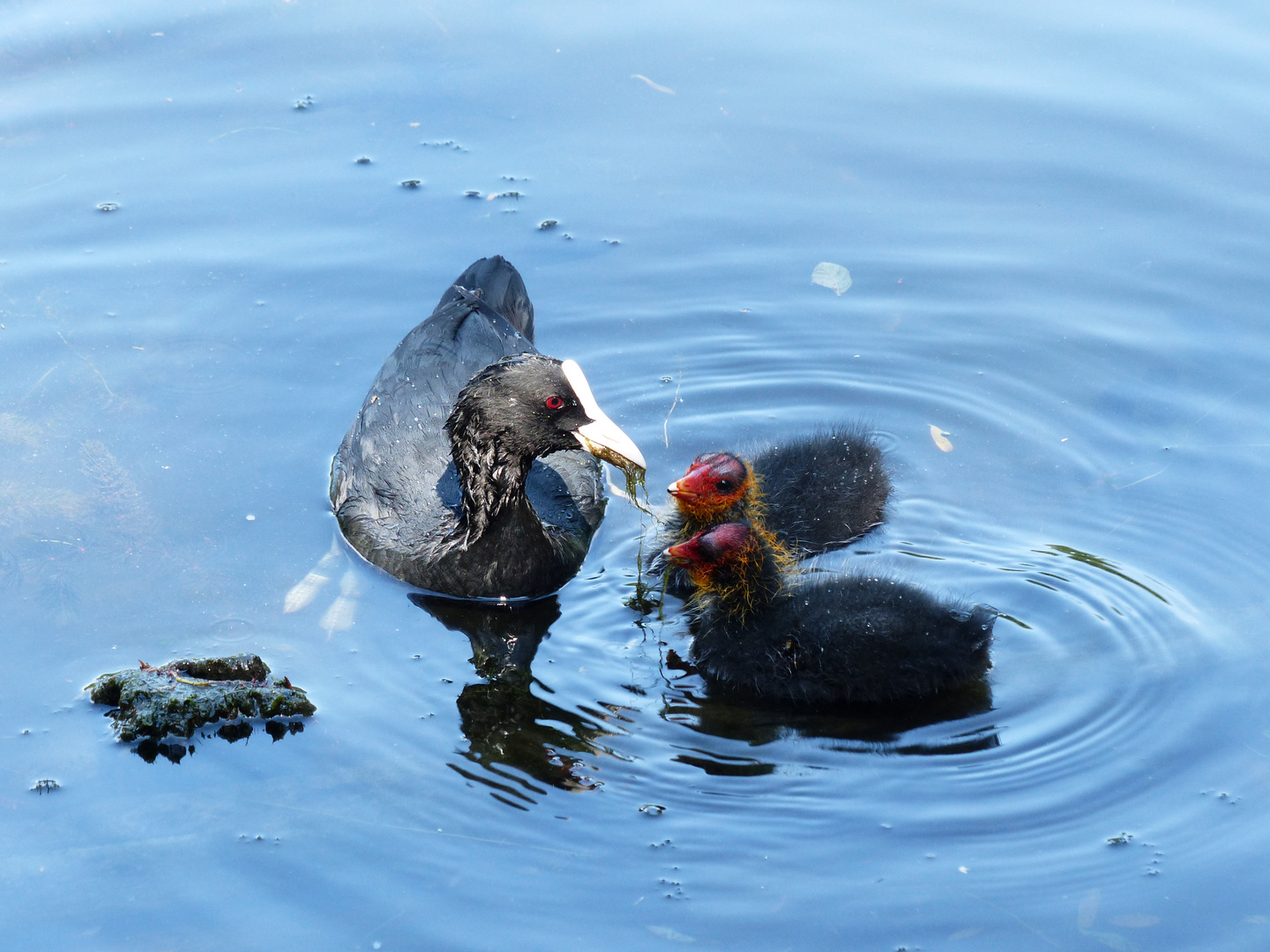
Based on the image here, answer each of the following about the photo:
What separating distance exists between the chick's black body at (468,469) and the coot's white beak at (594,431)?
0.04 meters

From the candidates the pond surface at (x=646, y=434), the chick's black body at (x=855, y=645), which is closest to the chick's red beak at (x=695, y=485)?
the pond surface at (x=646, y=434)

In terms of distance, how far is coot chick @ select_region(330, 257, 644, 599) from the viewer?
Result: 17.7ft

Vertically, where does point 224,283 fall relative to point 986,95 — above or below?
below

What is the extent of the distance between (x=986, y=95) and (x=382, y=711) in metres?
6.20

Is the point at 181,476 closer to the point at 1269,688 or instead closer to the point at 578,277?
the point at 578,277

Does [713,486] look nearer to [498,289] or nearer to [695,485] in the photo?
[695,485]

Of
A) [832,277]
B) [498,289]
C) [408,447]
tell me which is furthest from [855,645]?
[832,277]

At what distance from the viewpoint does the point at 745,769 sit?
15.2 ft

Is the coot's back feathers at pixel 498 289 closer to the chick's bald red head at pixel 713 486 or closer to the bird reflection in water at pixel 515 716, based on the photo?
the chick's bald red head at pixel 713 486

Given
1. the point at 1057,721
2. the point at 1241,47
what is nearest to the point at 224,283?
the point at 1057,721

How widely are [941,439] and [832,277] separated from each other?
4.87ft

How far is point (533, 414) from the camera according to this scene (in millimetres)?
5398

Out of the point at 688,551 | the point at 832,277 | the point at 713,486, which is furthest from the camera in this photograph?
the point at 832,277

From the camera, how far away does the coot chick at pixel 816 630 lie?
4.79 meters
